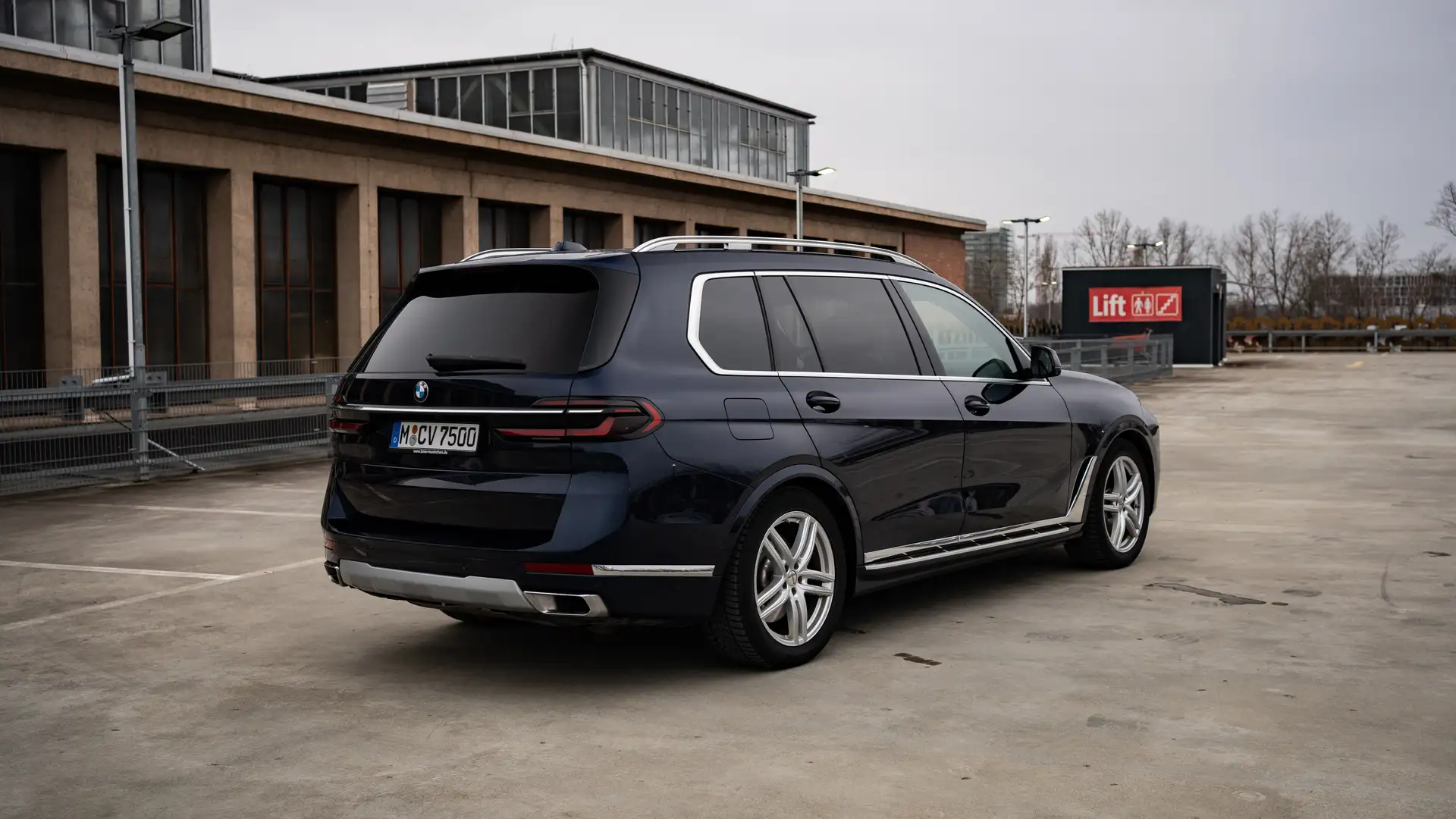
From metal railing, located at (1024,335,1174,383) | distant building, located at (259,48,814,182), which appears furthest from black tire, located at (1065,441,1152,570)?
distant building, located at (259,48,814,182)

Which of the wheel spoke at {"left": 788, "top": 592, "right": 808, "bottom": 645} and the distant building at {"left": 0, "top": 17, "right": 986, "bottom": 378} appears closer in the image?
the wheel spoke at {"left": 788, "top": 592, "right": 808, "bottom": 645}

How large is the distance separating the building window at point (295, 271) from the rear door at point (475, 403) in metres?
24.8

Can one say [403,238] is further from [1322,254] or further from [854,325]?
[1322,254]

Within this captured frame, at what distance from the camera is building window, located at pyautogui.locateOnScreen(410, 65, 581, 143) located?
50625 millimetres

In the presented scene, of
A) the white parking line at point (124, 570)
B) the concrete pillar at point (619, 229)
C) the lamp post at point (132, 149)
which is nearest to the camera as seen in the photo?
the white parking line at point (124, 570)

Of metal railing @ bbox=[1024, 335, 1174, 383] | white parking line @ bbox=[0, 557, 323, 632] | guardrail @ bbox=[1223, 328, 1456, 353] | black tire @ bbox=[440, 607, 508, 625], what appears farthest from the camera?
guardrail @ bbox=[1223, 328, 1456, 353]

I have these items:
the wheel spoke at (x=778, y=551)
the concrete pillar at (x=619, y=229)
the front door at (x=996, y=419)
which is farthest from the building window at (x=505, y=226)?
the wheel spoke at (x=778, y=551)

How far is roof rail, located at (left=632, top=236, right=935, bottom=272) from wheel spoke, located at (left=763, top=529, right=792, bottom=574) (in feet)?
4.05

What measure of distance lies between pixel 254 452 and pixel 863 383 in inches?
472

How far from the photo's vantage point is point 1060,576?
827 cm

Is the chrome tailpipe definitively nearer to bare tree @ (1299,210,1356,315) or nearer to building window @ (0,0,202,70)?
building window @ (0,0,202,70)

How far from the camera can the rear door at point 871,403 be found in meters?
6.25

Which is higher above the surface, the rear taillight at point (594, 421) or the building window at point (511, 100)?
the building window at point (511, 100)

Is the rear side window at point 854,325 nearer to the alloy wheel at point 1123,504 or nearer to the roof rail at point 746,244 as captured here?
the roof rail at point 746,244
